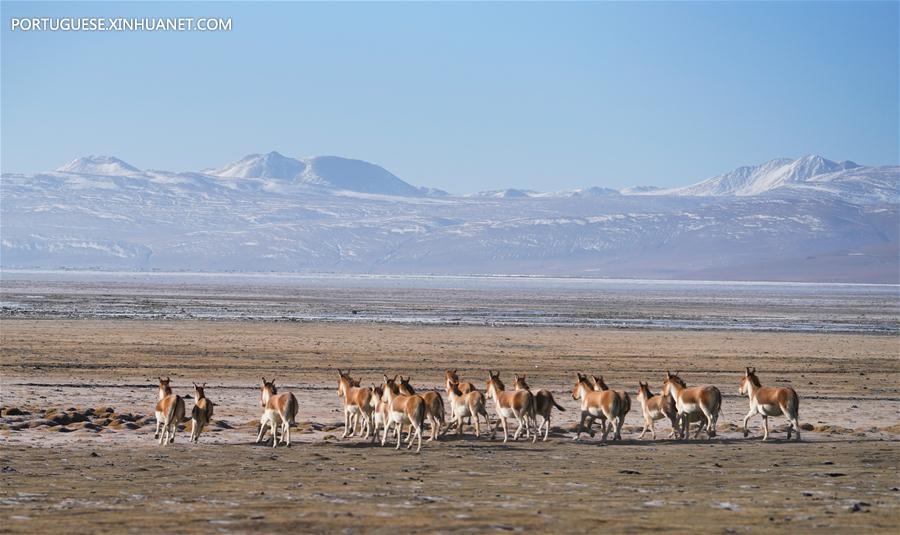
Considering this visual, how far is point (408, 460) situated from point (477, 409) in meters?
3.32

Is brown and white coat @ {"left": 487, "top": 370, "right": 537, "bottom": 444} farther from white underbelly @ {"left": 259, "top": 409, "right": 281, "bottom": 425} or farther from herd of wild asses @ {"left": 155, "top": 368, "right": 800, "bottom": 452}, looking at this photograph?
white underbelly @ {"left": 259, "top": 409, "right": 281, "bottom": 425}

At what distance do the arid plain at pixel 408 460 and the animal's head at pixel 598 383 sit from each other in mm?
897

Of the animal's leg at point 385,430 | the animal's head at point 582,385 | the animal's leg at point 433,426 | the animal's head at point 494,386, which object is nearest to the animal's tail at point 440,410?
the animal's leg at point 433,426

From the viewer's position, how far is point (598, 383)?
73.8 feet

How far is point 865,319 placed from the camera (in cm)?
6825

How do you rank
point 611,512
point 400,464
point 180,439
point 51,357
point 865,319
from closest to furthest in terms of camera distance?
point 611,512 → point 400,464 → point 180,439 → point 51,357 → point 865,319

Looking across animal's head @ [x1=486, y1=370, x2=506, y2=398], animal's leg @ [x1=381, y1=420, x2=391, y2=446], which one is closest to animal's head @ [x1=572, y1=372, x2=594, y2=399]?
animal's head @ [x1=486, y1=370, x2=506, y2=398]

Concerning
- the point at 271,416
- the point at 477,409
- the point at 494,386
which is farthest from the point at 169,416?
the point at 494,386

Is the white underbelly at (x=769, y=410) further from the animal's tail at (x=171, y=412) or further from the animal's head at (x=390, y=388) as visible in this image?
the animal's tail at (x=171, y=412)

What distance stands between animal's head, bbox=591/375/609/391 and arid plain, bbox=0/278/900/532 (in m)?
0.90

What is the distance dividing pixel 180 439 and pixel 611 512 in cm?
895

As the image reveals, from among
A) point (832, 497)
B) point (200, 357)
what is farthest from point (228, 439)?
point (200, 357)

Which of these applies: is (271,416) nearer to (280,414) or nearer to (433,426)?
(280,414)

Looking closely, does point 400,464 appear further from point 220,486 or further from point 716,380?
point 716,380
